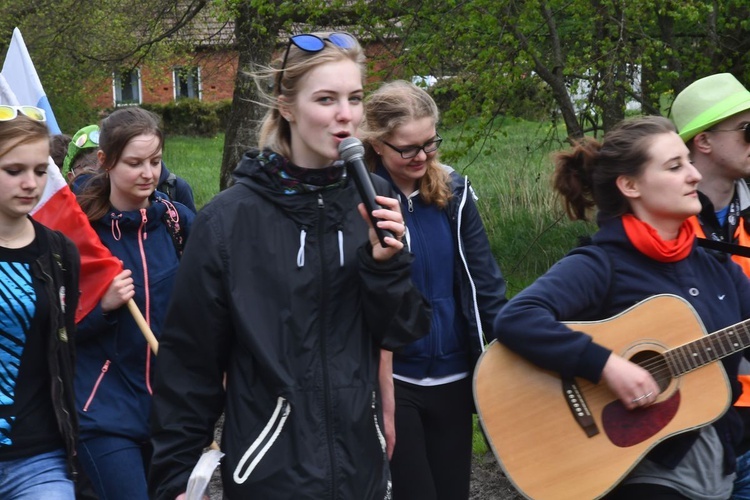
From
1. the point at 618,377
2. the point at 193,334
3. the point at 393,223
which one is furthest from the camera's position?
the point at 618,377

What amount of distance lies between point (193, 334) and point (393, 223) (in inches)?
25.5

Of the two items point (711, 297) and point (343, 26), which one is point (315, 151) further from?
point (343, 26)

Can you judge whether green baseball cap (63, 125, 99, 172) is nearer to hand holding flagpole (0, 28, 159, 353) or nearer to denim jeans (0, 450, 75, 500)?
hand holding flagpole (0, 28, 159, 353)

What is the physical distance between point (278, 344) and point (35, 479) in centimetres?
113

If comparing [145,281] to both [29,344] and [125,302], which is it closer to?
[125,302]

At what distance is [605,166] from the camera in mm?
3873

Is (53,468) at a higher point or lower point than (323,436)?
lower

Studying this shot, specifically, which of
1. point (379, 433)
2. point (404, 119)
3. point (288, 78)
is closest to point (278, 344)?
point (379, 433)

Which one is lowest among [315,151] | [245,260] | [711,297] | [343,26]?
[711,297]

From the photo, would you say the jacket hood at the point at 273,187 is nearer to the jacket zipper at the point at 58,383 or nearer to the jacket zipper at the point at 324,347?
the jacket zipper at the point at 324,347

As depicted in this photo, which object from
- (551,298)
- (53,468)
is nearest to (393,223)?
(551,298)

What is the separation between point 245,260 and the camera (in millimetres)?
3006

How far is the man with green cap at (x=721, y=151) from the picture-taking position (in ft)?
13.4

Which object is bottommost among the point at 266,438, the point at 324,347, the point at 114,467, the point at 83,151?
the point at 114,467
